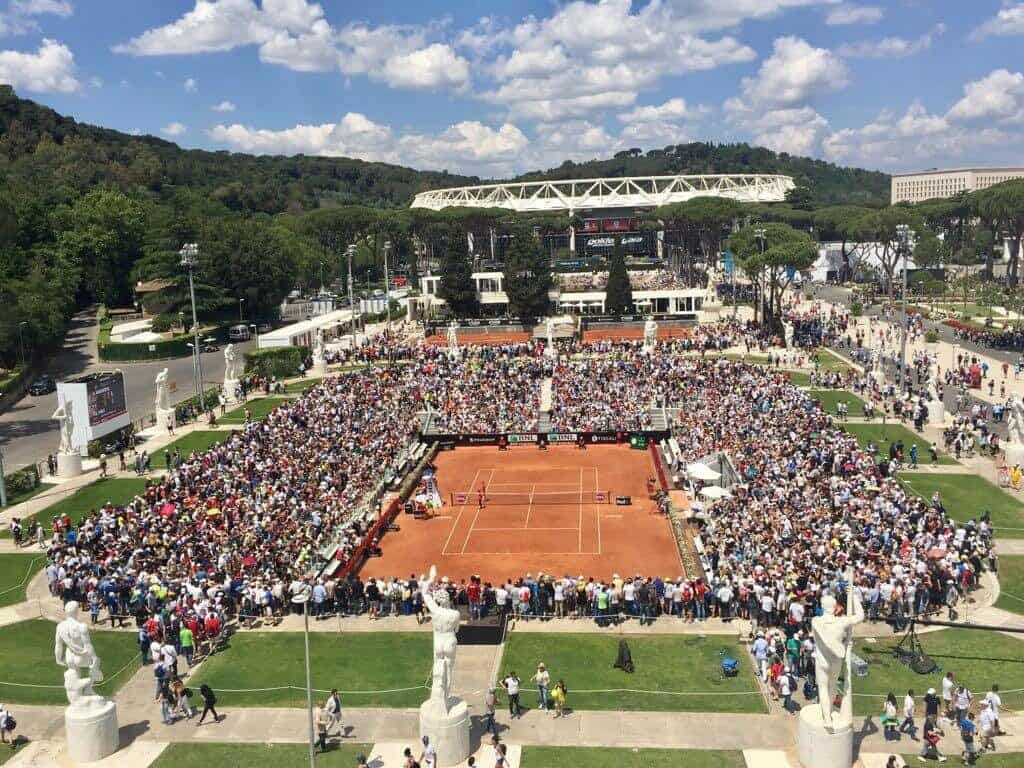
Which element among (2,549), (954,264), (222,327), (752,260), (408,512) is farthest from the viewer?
(954,264)

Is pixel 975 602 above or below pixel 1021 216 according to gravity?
below

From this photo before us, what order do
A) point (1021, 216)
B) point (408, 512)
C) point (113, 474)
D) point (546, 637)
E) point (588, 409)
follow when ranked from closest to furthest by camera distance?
1. point (546, 637)
2. point (408, 512)
3. point (113, 474)
4. point (588, 409)
5. point (1021, 216)

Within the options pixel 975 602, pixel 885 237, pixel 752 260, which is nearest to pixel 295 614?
pixel 975 602

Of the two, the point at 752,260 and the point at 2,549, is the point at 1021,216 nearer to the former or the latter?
the point at 752,260

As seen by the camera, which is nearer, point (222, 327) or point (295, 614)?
point (295, 614)
